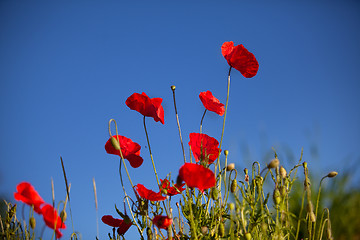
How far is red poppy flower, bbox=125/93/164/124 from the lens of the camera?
1.75 metres

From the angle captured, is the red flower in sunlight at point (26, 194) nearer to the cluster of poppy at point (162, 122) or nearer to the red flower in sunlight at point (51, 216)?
the red flower in sunlight at point (51, 216)

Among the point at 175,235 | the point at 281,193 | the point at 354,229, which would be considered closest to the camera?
the point at 354,229

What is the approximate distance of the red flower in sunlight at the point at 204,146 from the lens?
5.68 feet

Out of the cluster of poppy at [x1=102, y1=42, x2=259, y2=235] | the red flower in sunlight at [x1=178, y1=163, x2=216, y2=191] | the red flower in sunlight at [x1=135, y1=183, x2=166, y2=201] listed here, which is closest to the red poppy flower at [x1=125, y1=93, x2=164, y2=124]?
the cluster of poppy at [x1=102, y1=42, x2=259, y2=235]

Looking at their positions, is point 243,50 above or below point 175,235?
above

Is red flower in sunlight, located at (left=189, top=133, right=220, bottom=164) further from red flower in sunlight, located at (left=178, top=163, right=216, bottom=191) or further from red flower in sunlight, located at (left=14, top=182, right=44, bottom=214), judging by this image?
red flower in sunlight, located at (left=14, top=182, right=44, bottom=214)

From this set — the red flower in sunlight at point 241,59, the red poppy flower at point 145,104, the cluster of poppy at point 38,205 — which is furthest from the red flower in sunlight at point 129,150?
the red flower in sunlight at point 241,59

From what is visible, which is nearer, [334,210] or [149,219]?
[334,210]

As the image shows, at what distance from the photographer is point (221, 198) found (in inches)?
68.7

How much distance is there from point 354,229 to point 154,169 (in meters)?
0.92

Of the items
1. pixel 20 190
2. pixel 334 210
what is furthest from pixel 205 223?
pixel 20 190

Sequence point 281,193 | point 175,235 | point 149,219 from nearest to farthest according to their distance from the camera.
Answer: point 281,193 → point 149,219 → point 175,235

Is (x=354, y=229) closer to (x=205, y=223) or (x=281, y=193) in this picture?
(x=281, y=193)

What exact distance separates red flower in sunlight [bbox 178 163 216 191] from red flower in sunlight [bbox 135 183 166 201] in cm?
28
